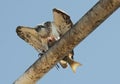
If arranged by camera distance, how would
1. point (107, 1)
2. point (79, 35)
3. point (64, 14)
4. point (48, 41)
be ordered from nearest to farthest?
1. point (107, 1)
2. point (79, 35)
3. point (64, 14)
4. point (48, 41)

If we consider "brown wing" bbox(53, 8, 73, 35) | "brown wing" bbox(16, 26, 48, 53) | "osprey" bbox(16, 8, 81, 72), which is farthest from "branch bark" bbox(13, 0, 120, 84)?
"brown wing" bbox(16, 26, 48, 53)

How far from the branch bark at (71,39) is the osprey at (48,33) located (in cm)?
187

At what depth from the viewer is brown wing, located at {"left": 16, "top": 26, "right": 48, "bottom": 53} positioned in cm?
994

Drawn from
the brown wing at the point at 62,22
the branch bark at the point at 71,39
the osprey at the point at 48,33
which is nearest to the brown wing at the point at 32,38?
the osprey at the point at 48,33

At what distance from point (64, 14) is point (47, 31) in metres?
1.19

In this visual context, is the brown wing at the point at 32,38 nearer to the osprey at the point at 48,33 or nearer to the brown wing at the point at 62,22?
the osprey at the point at 48,33

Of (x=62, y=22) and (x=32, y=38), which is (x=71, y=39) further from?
(x=32, y=38)

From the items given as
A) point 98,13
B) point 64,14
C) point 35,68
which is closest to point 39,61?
point 35,68

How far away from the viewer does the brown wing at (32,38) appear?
391 inches

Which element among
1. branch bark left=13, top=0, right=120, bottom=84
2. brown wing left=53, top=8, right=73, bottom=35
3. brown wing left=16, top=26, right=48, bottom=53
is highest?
branch bark left=13, top=0, right=120, bottom=84

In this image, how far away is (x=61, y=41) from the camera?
6.11 metres

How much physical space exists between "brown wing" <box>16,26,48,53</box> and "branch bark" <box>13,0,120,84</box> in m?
3.02

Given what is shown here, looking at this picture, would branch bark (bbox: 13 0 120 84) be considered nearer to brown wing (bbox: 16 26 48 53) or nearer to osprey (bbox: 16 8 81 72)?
osprey (bbox: 16 8 81 72)

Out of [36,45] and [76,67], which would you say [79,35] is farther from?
[36,45]
